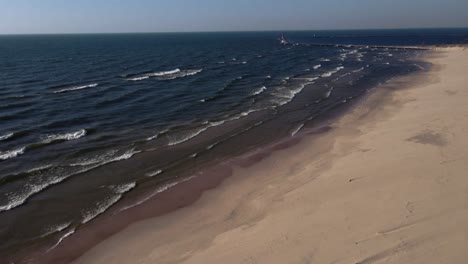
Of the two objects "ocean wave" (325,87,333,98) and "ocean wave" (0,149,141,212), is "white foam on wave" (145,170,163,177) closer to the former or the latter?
"ocean wave" (0,149,141,212)

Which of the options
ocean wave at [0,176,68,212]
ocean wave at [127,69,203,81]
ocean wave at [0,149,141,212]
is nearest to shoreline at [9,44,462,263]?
ocean wave at [0,176,68,212]

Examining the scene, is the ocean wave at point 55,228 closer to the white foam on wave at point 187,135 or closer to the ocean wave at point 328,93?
the white foam on wave at point 187,135

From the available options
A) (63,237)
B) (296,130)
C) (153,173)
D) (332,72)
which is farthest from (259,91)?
(63,237)

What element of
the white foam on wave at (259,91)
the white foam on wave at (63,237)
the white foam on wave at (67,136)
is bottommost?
the white foam on wave at (63,237)

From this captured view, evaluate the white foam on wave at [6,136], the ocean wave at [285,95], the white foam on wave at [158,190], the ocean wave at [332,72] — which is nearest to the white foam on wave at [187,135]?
the white foam on wave at [158,190]

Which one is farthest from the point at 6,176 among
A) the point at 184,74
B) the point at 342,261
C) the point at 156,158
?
the point at 184,74

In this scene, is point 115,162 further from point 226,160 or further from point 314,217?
point 314,217
